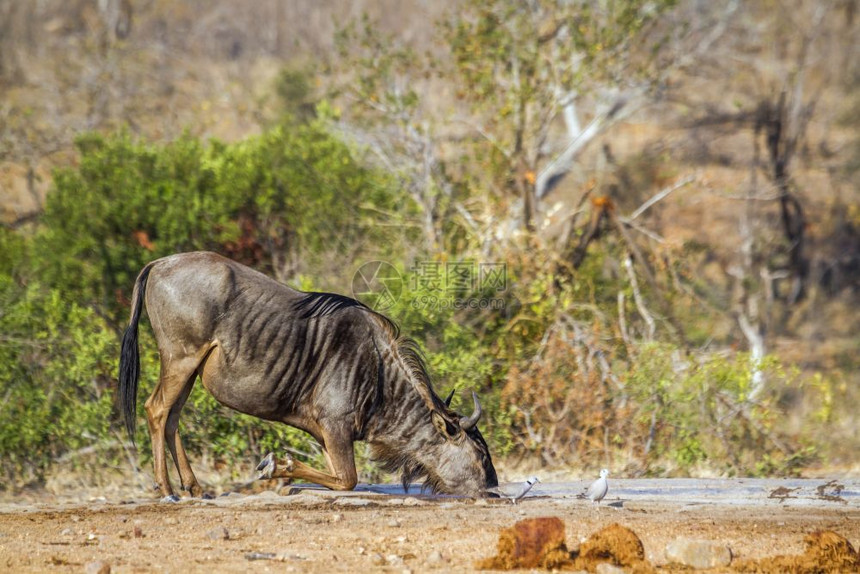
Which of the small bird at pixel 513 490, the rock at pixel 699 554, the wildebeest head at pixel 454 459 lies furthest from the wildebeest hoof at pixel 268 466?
the rock at pixel 699 554

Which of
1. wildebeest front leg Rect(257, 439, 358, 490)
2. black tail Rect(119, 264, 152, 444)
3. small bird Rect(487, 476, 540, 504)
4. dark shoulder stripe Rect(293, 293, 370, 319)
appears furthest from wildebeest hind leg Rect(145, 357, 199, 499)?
small bird Rect(487, 476, 540, 504)

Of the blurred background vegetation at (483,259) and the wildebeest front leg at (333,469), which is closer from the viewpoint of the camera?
the wildebeest front leg at (333,469)

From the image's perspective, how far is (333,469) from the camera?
7.01m

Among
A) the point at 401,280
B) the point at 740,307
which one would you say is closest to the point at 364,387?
the point at 401,280

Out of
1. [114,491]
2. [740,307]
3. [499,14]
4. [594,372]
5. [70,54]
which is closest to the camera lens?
[114,491]

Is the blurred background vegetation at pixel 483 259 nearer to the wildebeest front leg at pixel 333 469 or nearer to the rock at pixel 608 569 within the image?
the wildebeest front leg at pixel 333 469

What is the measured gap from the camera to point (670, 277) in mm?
Answer: 11898

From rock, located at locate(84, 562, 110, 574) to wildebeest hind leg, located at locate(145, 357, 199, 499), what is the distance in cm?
225

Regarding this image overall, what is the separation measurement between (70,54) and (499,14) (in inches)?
596

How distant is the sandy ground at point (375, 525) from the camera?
16.6 feet

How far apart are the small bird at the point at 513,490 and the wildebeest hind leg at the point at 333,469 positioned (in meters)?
0.97

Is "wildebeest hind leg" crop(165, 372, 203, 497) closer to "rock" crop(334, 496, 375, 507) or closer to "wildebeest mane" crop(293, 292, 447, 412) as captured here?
"wildebeest mane" crop(293, 292, 447, 412)

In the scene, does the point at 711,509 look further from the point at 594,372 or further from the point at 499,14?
the point at 499,14

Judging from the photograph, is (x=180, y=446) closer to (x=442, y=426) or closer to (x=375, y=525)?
(x=442, y=426)
